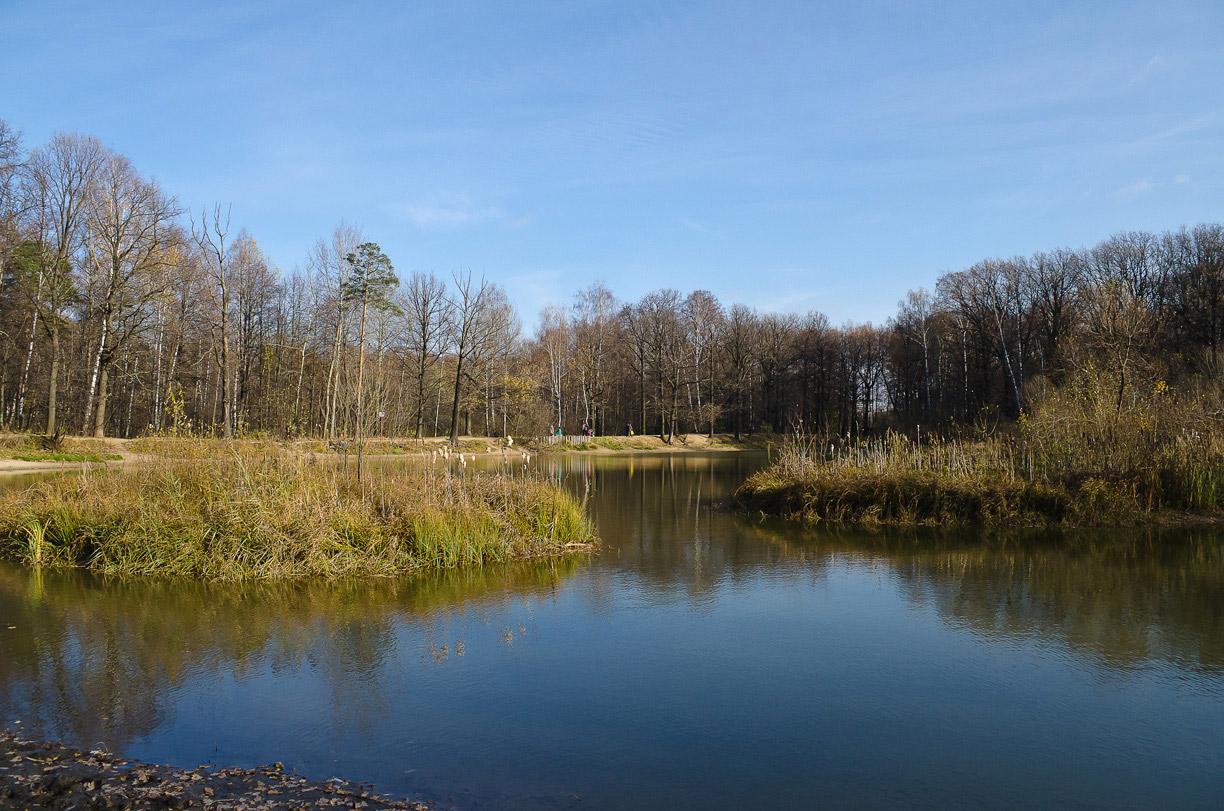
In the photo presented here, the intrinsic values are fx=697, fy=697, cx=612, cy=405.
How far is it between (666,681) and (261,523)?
579cm

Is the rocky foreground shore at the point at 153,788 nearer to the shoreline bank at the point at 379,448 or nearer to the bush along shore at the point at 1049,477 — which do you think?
the shoreline bank at the point at 379,448

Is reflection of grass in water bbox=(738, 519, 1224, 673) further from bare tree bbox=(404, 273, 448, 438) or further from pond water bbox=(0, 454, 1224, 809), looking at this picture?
bare tree bbox=(404, 273, 448, 438)

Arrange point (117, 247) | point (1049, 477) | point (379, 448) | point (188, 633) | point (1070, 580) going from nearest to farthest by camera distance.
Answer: point (188, 633) → point (1070, 580) → point (1049, 477) → point (379, 448) → point (117, 247)

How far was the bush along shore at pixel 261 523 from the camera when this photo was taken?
866 centimetres

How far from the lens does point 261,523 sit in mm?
8664

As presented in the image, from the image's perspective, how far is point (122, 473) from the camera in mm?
10633

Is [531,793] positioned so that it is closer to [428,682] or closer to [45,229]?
[428,682]

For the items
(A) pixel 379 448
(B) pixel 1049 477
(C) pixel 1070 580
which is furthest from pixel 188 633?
(B) pixel 1049 477

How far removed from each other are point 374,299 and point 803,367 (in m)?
38.4

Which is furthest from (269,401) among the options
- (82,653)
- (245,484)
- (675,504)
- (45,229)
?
(82,653)

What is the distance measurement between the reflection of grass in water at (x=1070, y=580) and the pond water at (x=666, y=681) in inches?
2.2

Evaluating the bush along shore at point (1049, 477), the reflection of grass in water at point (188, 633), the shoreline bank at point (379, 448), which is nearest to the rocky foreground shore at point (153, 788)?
the reflection of grass in water at point (188, 633)

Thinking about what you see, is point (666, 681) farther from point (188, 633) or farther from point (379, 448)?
point (379, 448)

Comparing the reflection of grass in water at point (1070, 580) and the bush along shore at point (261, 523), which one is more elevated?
the bush along shore at point (261, 523)
